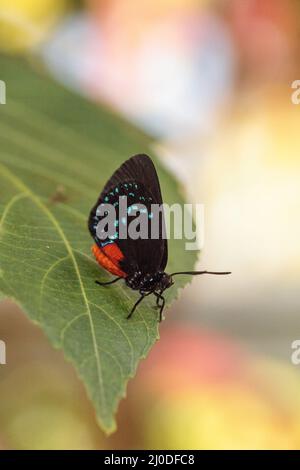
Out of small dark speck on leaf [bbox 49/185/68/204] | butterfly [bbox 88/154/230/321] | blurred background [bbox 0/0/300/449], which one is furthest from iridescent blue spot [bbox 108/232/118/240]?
blurred background [bbox 0/0/300/449]

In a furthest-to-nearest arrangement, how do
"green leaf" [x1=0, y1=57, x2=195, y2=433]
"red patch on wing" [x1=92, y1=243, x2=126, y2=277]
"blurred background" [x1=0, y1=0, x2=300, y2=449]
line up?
"blurred background" [x1=0, y1=0, x2=300, y2=449] < "red patch on wing" [x1=92, y1=243, x2=126, y2=277] < "green leaf" [x1=0, y1=57, x2=195, y2=433]

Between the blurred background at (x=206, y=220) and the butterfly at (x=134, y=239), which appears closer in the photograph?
the butterfly at (x=134, y=239)

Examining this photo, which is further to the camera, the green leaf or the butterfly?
the butterfly

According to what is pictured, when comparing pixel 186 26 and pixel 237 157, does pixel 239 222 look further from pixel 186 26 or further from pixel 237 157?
pixel 186 26

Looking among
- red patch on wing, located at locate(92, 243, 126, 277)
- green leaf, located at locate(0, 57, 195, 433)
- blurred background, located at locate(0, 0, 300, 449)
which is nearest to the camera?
green leaf, located at locate(0, 57, 195, 433)

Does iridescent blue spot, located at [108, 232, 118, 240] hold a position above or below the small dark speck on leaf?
below

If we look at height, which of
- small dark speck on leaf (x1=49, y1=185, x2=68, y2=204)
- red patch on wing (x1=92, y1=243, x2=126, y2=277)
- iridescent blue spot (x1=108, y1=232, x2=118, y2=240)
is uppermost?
small dark speck on leaf (x1=49, y1=185, x2=68, y2=204)

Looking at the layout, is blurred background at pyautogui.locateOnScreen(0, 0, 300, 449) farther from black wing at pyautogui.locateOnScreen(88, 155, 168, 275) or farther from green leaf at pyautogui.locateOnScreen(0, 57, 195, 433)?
black wing at pyautogui.locateOnScreen(88, 155, 168, 275)

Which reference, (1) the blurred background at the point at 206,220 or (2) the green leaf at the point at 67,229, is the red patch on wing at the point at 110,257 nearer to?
(2) the green leaf at the point at 67,229

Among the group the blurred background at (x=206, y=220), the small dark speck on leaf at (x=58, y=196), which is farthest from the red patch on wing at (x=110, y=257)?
the blurred background at (x=206, y=220)
